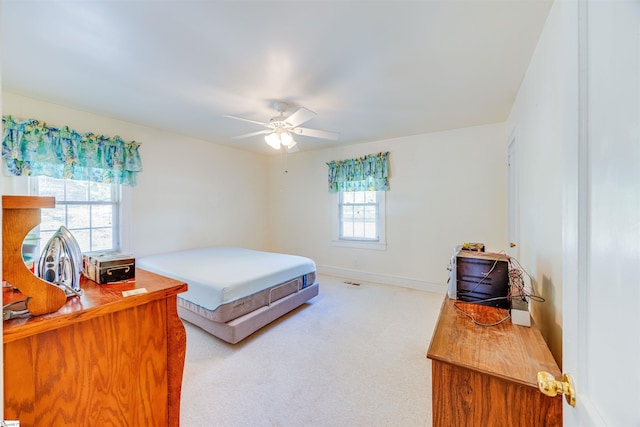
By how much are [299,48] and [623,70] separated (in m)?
1.79

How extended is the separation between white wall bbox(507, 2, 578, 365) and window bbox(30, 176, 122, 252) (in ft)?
14.1

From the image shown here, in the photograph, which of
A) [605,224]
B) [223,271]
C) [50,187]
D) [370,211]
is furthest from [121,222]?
[605,224]

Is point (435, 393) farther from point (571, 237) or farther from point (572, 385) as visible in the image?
point (571, 237)

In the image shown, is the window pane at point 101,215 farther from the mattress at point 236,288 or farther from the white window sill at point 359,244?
the white window sill at point 359,244

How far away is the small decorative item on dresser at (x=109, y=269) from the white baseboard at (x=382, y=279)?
3751mm

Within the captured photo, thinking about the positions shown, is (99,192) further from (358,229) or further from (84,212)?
(358,229)

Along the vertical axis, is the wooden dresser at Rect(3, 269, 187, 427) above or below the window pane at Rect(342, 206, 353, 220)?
below

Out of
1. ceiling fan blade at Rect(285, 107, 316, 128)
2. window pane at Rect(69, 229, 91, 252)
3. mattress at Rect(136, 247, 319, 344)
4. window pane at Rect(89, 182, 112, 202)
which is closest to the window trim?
mattress at Rect(136, 247, 319, 344)

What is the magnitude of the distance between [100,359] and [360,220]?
4033 mm

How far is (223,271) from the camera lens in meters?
2.82

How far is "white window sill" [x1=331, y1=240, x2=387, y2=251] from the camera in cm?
440

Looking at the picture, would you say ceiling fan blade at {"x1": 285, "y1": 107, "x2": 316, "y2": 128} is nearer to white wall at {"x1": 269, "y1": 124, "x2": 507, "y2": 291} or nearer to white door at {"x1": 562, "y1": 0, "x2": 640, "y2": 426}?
white door at {"x1": 562, "y1": 0, "x2": 640, "y2": 426}

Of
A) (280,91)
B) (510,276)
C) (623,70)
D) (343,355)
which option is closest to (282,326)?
(343,355)

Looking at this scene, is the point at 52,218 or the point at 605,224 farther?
the point at 52,218
